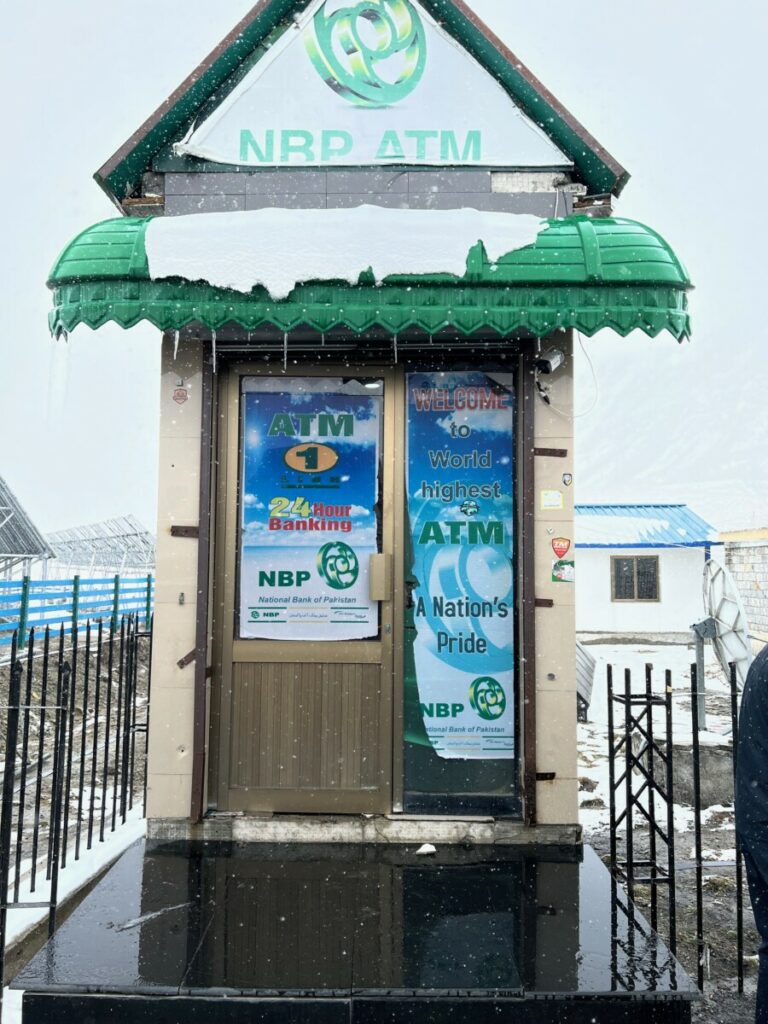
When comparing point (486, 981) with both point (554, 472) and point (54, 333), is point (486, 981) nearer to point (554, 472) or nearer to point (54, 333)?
point (554, 472)

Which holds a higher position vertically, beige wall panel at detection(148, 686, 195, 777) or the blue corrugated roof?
the blue corrugated roof

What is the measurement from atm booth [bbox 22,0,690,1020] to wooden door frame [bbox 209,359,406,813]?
0.02 m

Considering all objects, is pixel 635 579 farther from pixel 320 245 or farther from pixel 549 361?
pixel 320 245

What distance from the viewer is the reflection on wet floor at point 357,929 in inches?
136

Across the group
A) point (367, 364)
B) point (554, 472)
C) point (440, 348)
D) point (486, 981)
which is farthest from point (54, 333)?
point (486, 981)

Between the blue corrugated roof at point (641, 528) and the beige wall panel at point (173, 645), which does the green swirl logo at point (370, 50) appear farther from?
the blue corrugated roof at point (641, 528)

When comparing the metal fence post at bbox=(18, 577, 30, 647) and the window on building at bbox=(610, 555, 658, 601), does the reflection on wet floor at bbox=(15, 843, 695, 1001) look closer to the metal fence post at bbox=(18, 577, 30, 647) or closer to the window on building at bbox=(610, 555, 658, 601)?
the metal fence post at bbox=(18, 577, 30, 647)

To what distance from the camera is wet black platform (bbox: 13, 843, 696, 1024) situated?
133 inches

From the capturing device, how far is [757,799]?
10.5ft

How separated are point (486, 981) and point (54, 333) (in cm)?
414

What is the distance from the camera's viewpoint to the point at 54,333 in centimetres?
485

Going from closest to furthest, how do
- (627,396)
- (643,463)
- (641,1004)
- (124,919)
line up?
(641,1004) → (124,919) → (643,463) → (627,396)

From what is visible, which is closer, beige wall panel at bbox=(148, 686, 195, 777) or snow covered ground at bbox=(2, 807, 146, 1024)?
snow covered ground at bbox=(2, 807, 146, 1024)

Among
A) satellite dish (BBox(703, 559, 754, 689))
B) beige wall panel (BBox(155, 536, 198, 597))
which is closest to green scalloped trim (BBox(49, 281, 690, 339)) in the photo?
beige wall panel (BBox(155, 536, 198, 597))
